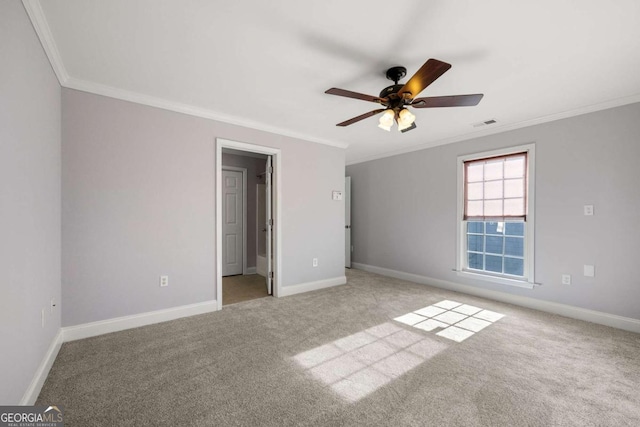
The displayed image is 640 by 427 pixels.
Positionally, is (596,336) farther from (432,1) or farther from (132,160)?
(132,160)

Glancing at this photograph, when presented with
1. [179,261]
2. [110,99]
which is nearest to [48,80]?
[110,99]

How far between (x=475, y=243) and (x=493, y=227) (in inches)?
15.0

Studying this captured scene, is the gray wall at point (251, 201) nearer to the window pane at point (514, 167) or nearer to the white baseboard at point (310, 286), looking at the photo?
the white baseboard at point (310, 286)

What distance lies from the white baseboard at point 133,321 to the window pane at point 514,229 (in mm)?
4216

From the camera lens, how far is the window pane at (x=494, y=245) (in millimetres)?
4094

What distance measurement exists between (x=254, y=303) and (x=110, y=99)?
290 cm

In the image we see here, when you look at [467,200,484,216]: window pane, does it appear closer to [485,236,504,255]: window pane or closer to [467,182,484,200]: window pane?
[467,182,484,200]: window pane

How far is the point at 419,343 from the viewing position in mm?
2633

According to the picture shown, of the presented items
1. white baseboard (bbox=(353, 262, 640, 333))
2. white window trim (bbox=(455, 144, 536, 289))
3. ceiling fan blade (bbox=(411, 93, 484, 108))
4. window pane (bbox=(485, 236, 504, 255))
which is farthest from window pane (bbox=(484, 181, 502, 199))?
ceiling fan blade (bbox=(411, 93, 484, 108))

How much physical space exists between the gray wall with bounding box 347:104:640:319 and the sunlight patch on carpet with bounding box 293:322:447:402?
2.14 m

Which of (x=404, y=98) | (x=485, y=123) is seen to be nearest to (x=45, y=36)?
(x=404, y=98)

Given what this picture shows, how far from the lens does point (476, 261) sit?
4414mm

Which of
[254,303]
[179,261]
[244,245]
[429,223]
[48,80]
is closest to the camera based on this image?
[48,80]

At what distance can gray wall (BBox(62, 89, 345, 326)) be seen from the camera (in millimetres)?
2645
